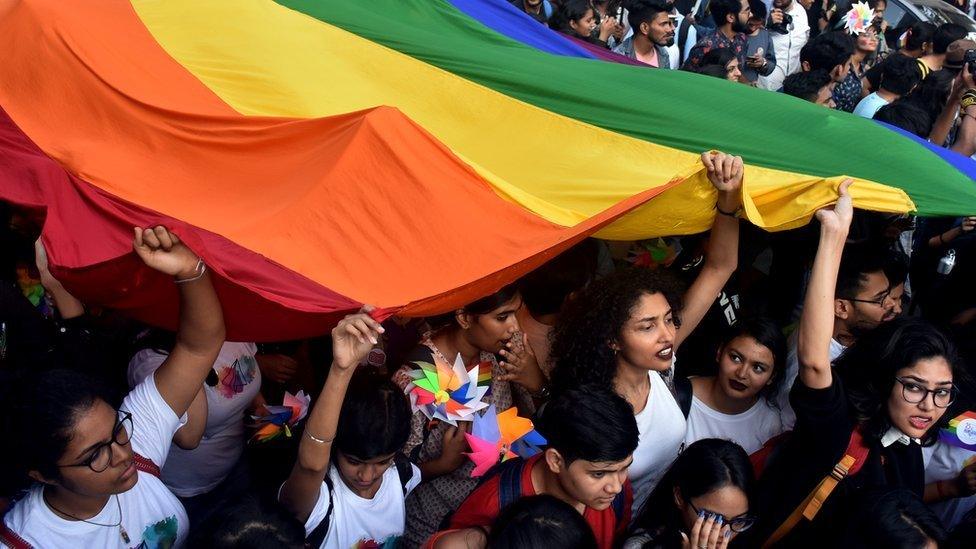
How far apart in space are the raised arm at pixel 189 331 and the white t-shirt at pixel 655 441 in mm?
1281

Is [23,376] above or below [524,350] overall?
above

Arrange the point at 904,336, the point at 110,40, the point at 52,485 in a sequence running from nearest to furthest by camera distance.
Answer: the point at 52,485 → the point at 904,336 → the point at 110,40

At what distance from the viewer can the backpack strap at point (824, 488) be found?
8.32ft

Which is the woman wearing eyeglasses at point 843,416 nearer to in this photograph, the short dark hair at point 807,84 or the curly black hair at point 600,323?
the curly black hair at point 600,323

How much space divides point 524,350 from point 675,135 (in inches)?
35.8

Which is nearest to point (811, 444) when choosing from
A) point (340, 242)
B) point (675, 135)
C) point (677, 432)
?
point (677, 432)

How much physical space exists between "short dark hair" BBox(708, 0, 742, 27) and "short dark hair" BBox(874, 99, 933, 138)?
2310mm

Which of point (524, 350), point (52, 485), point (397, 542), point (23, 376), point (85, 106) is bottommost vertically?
point (397, 542)

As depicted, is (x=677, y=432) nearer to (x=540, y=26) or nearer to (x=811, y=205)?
(x=811, y=205)

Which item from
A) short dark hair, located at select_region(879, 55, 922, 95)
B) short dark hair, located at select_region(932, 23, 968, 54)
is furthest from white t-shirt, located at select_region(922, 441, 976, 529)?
short dark hair, located at select_region(932, 23, 968, 54)

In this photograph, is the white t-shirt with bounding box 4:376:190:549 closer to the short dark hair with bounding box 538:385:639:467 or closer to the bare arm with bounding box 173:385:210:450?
the bare arm with bounding box 173:385:210:450

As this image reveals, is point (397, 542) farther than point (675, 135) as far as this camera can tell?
No

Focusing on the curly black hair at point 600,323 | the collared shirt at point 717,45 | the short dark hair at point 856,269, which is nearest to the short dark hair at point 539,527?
the curly black hair at point 600,323

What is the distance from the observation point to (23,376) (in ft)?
6.95
